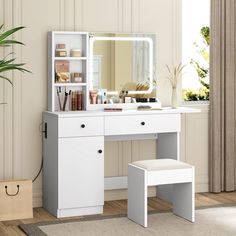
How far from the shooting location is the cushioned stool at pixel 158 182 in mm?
4924

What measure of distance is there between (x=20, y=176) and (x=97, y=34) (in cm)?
136

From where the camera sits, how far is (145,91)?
588cm

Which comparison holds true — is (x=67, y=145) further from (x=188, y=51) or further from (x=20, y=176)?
(x=188, y=51)

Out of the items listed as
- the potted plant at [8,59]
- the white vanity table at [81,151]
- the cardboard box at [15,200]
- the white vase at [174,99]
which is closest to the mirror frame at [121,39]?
the white vase at [174,99]

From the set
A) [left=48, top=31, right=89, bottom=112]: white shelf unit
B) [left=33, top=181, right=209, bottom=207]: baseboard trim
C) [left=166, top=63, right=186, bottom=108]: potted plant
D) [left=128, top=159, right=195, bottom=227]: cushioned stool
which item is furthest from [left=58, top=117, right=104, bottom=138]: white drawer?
[left=166, top=63, right=186, bottom=108]: potted plant

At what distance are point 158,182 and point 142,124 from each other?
67cm

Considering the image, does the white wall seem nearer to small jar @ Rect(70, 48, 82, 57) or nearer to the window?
small jar @ Rect(70, 48, 82, 57)

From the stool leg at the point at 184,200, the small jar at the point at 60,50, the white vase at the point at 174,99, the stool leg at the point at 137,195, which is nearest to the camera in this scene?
the stool leg at the point at 137,195

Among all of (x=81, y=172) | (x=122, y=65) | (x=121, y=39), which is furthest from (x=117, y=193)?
(x=121, y=39)

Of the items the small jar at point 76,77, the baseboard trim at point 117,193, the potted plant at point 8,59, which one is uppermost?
the potted plant at point 8,59

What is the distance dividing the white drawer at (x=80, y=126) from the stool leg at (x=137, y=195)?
427 millimetres

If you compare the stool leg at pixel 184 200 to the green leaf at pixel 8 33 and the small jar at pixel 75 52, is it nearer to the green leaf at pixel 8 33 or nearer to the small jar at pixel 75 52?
the small jar at pixel 75 52

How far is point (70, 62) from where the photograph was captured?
Result: 5.57 m

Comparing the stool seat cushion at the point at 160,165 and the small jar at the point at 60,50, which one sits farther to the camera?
the small jar at the point at 60,50
